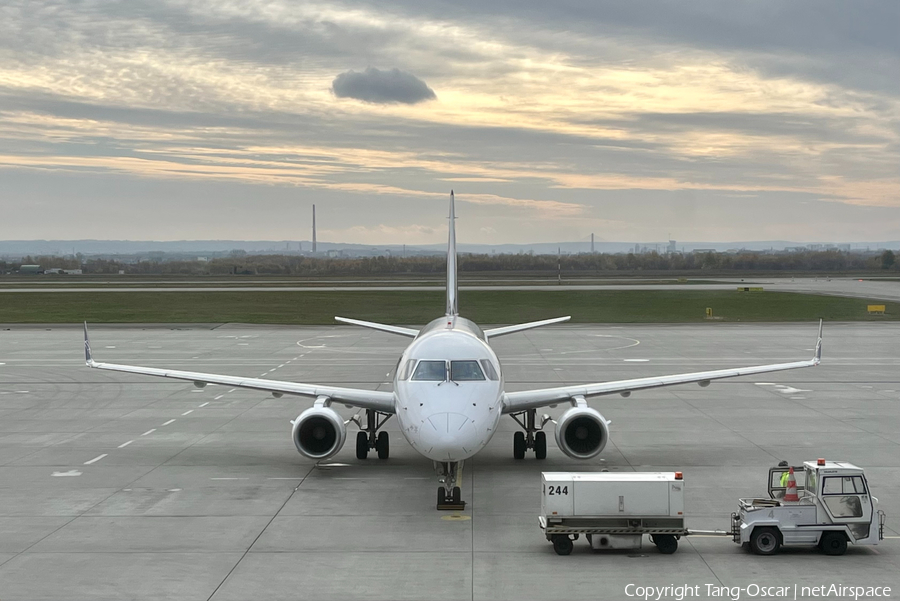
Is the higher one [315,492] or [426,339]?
[426,339]

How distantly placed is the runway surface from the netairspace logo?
0.67 ft

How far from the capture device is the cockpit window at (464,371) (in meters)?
20.1

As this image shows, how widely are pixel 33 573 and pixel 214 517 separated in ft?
13.4

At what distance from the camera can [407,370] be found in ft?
68.4

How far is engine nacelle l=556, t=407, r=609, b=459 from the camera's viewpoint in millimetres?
21844

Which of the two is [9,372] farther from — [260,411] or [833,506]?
[833,506]

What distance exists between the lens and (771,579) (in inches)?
569

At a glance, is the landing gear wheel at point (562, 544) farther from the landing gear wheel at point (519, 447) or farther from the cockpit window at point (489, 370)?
the landing gear wheel at point (519, 447)

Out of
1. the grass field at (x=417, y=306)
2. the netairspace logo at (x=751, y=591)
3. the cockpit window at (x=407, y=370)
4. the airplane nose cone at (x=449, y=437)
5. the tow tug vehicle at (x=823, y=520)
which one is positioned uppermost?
the cockpit window at (x=407, y=370)

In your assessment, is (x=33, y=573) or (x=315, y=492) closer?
(x=33, y=573)

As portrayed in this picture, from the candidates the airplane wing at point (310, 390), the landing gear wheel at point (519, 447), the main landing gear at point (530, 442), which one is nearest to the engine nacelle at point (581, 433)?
the main landing gear at point (530, 442)

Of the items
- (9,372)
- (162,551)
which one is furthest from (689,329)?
(162,551)

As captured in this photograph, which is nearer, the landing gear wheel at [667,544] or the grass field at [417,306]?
the landing gear wheel at [667,544]

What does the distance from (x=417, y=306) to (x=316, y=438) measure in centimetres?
5950
